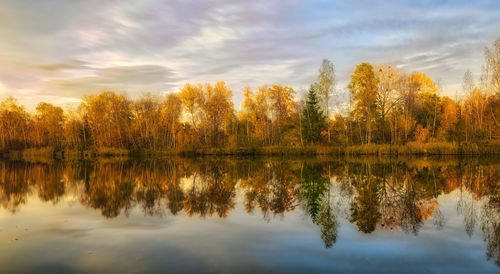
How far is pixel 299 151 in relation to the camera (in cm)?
4331

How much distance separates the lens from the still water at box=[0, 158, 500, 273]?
5.89 meters

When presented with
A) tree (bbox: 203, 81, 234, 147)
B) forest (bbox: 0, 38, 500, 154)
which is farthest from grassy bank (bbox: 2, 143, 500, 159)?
tree (bbox: 203, 81, 234, 147)

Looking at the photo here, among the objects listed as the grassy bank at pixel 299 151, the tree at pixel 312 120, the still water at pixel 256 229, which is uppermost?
the tree at pixel 312 120

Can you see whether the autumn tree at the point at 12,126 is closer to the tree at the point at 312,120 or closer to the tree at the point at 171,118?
the tree at the point at 171,118

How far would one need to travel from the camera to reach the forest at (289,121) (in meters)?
40.6

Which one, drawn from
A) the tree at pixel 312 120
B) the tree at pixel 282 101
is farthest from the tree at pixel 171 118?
the tree at pixel 312 120

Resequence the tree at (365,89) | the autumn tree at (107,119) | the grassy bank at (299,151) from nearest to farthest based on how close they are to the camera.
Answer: the grassy bank at (299,151)
the tree at (365,89)
the autumn tree at (107,119)

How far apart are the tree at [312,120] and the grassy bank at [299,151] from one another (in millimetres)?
2373

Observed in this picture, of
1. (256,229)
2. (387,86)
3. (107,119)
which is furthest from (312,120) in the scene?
(256,229)

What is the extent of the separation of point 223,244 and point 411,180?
13.1 m

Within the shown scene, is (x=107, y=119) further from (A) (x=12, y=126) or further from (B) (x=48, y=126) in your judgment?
(A) (x=12, y=126)

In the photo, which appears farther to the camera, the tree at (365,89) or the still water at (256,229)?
the tree at (365,89)

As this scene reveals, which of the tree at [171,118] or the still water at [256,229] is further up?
the tree at [171,118]

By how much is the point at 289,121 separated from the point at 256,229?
41.3 metres
